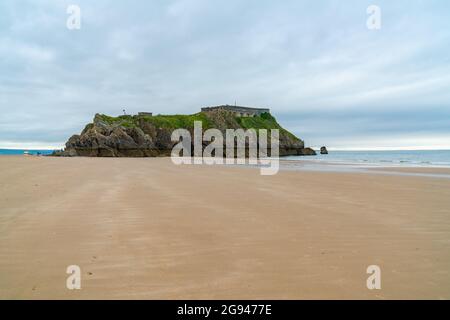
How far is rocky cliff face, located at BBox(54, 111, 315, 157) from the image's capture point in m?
64.6

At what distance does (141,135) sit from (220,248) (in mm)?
70918

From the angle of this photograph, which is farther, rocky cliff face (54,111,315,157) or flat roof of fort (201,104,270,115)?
flat roof of fort (201,104,270,115)

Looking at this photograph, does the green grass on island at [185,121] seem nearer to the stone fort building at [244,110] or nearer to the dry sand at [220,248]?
the stone fort building at [244,110]

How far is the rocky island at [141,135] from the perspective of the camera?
212 ft

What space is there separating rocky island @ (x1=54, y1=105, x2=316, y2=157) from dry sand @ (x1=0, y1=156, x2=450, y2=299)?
193 feet

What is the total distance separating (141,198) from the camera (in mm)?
9289

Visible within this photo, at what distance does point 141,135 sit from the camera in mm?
73062

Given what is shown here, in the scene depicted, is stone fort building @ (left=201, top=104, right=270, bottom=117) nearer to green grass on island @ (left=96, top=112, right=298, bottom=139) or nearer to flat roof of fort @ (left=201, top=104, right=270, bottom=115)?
flat roof of fort @ (left=201, top=104, right=270, bottom=115)

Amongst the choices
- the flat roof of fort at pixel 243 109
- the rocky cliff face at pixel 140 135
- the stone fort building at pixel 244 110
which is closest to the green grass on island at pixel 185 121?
the rocky cliff face at pixel 140 135

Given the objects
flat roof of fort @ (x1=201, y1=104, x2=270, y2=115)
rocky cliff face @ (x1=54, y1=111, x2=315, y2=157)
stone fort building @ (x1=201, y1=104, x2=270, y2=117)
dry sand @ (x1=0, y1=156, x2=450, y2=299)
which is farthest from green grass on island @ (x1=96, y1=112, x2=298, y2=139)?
dry sand @ (x1=0, y1=156, x2=450, y2=299)

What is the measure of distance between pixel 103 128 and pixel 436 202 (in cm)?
6840

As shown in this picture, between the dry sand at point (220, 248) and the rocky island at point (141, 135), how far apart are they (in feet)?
193

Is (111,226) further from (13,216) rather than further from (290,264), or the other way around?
(290,264)
